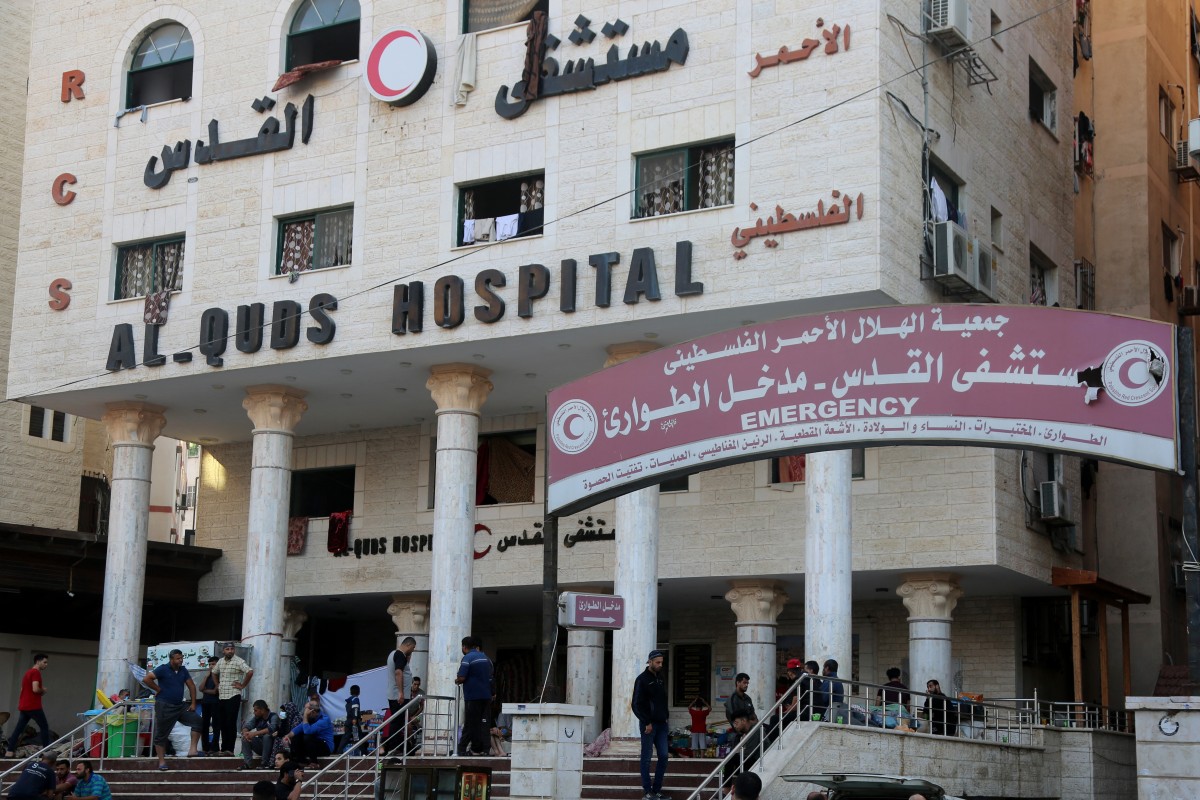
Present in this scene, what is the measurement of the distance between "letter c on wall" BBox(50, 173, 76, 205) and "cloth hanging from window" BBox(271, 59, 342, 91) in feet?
16.6

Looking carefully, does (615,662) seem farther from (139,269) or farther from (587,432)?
(139,269)

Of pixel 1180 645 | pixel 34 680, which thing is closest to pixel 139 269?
pixel 34 680

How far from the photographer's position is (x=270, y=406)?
30078mm

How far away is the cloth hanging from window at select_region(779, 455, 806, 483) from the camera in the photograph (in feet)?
94.2

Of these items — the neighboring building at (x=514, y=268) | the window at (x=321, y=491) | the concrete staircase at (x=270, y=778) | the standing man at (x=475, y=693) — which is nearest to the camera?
the concrete staircase at (x=270, y=778)

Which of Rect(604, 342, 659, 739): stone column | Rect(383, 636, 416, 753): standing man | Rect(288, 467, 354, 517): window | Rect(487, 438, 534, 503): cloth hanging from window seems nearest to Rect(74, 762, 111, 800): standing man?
Rect(383, 636, 416, 753): standing man

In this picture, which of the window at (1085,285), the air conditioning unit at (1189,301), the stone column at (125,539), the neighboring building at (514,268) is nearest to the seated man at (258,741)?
the neighboring building at (514,268)

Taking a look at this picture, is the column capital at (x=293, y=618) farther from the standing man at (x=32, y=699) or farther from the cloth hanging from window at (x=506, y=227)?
the cloth hanging from window at (x=506, y=227)

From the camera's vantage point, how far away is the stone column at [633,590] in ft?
84.6

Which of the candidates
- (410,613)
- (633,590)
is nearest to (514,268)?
(633,590)

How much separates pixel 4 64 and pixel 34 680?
16681 mm

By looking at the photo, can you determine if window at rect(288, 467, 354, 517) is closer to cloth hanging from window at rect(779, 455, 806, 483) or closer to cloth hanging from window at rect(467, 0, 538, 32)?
cloth hanging from window at rect(779, 455, 806, 483)

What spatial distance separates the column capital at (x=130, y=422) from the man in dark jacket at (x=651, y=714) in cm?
1573

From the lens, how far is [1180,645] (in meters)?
34.8
